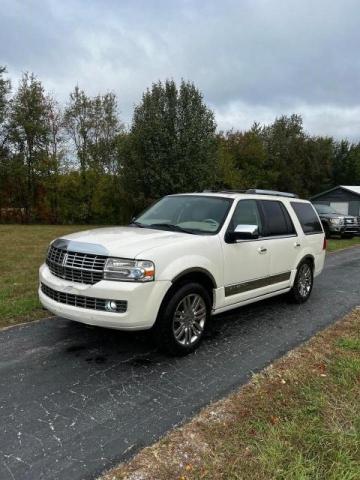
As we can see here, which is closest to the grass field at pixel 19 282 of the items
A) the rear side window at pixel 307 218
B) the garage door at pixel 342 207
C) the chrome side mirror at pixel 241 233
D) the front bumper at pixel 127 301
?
the front bumper at pixel 127 301

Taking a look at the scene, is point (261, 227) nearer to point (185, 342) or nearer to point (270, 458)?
point (185, 342)

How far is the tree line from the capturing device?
2619 cm

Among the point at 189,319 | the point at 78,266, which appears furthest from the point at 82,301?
the point at 189,319

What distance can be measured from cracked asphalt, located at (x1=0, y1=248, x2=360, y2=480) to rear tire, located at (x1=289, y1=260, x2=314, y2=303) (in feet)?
1.74

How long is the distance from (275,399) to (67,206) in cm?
3062

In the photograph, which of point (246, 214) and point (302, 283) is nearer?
point (246, 214)

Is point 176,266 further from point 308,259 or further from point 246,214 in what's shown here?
point 308,259

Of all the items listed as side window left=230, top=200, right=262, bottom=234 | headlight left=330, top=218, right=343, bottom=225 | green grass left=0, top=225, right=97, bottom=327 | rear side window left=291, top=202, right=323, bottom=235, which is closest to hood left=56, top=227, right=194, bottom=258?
side window left=230, top=200, right=262, bottom=234

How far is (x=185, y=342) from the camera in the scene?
4.43m

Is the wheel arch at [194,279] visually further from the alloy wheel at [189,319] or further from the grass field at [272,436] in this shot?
the grass field at [272,436]

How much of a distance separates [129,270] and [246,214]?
2183mm

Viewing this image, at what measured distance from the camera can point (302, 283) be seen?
6.79 meters

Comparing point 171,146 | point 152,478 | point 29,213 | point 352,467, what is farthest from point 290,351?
point 29,213

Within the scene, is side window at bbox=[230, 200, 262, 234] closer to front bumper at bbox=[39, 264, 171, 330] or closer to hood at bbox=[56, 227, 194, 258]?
hood at bbox=[56, 227, 194, 258]
